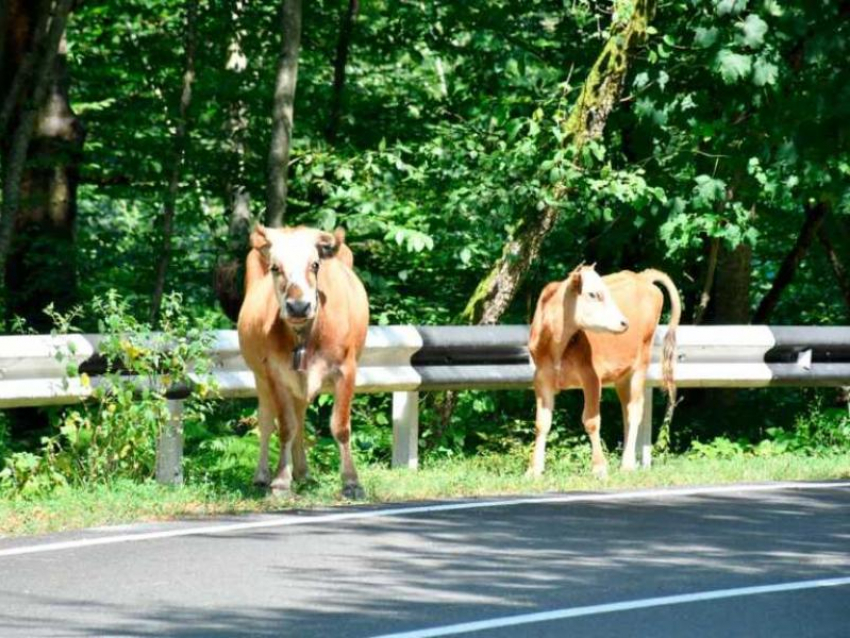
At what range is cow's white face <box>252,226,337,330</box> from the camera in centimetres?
1212

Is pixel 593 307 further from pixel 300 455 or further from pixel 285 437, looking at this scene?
pixel 285 437

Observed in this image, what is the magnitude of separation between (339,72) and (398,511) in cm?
991

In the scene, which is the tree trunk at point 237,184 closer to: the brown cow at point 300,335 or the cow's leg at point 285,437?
the brown cow at point 300,335

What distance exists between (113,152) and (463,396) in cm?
432

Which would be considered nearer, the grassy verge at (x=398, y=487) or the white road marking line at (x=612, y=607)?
the white road marking line at (x=612, y=607)

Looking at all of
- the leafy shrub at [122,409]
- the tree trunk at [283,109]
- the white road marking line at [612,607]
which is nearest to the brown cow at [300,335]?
the leafy shrub at [122,409]

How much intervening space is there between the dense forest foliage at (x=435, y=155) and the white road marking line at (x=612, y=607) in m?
8.15

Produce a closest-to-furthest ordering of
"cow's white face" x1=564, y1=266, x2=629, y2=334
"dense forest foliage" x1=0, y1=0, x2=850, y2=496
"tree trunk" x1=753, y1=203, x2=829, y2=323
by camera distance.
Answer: "cow's white face" x1=564, y1=266, x2=629, y2=334 < "dense forest foliage" x1=0, y1=0, x2=850, y2=496 < "tree trunk" x1=753, y1=203, x2=829, y2=323

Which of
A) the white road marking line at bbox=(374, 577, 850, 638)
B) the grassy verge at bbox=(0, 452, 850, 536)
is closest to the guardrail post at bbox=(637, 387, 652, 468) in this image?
the grassy verge at bbox=(0, 452, 850, 536)

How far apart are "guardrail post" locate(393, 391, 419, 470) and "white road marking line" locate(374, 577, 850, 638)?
584cm

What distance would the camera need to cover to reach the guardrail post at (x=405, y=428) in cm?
1507

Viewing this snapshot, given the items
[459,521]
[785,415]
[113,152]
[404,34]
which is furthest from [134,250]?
[459,521]

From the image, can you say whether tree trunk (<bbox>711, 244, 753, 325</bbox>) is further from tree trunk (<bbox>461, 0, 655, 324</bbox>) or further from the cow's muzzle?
the cow's muzzle

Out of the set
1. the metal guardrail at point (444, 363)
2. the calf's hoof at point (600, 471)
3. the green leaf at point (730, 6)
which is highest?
the green leaf at point (730, 6)
